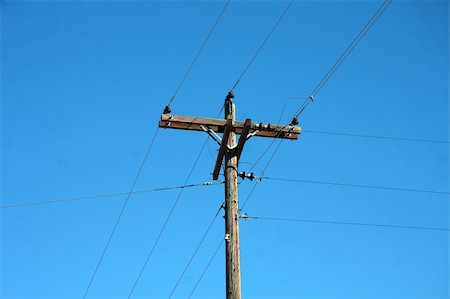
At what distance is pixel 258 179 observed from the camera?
11.4 metres

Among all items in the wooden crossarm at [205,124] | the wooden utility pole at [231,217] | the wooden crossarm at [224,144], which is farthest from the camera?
the wooden crossarm at [205,124]

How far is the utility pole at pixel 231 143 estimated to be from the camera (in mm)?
9844

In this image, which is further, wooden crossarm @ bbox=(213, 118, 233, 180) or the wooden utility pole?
wooden crossarm @ bbox=(213, 118, 233, 180)

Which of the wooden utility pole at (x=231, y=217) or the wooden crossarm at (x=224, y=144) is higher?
the wooden crossarm at (x=224, y=144)

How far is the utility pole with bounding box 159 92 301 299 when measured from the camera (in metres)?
9.84

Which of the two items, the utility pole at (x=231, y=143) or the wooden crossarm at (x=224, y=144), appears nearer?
the utility pole at (x=231, y=143)

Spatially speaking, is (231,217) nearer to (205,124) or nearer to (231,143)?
(231,143)

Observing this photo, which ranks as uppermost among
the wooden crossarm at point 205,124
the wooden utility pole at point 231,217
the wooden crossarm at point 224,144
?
the wooden crossarm at point 205,124

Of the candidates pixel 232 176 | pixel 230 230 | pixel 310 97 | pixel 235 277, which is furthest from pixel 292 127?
pixel 235 277

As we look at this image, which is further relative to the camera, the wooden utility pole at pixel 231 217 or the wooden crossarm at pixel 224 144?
the wooden crossarm at pixel 224 144

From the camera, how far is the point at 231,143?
436 inches

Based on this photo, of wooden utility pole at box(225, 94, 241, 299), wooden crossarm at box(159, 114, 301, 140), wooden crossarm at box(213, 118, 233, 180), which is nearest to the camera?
wooden utility pole at box(225, 94, 241, 299)

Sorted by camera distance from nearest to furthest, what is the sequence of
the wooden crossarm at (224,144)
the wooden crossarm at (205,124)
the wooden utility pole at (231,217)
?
the wooden utility pole at (231,217) → the wooden crossarm at (224,144) → the wooden crossarm at (205,124)

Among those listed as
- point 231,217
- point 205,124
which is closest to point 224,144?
point 205,124
